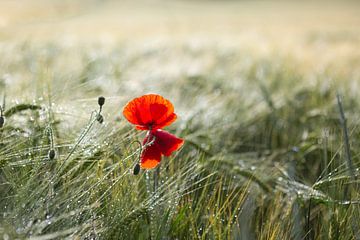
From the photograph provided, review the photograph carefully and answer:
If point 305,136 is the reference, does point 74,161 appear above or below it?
above

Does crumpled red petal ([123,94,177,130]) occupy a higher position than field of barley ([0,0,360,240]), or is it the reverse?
crumpled red petal ([123,94,177,130])

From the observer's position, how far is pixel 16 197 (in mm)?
846

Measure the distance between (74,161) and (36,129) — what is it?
151 millimetres

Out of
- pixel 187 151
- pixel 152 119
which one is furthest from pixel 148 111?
pixel 187 151

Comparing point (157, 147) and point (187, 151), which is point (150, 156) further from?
point (187, 151)

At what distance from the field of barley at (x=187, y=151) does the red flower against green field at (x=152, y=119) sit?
0.03m

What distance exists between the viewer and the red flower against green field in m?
0.97

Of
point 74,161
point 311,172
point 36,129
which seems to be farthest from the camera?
point 311,172

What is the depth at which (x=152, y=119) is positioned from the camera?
39.2 inches

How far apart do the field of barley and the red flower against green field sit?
0.03 metres

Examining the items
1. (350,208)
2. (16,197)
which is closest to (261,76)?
(350,208)

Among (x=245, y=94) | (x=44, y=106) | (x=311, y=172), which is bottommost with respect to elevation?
(x=311, y=172)

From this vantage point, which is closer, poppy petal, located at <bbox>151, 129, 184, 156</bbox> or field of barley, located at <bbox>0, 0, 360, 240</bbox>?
field of barley, located at <bbox>0, 0, 360, 240</bbox>

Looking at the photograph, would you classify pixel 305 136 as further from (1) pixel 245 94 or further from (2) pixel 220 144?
(1) pixel 245 94
